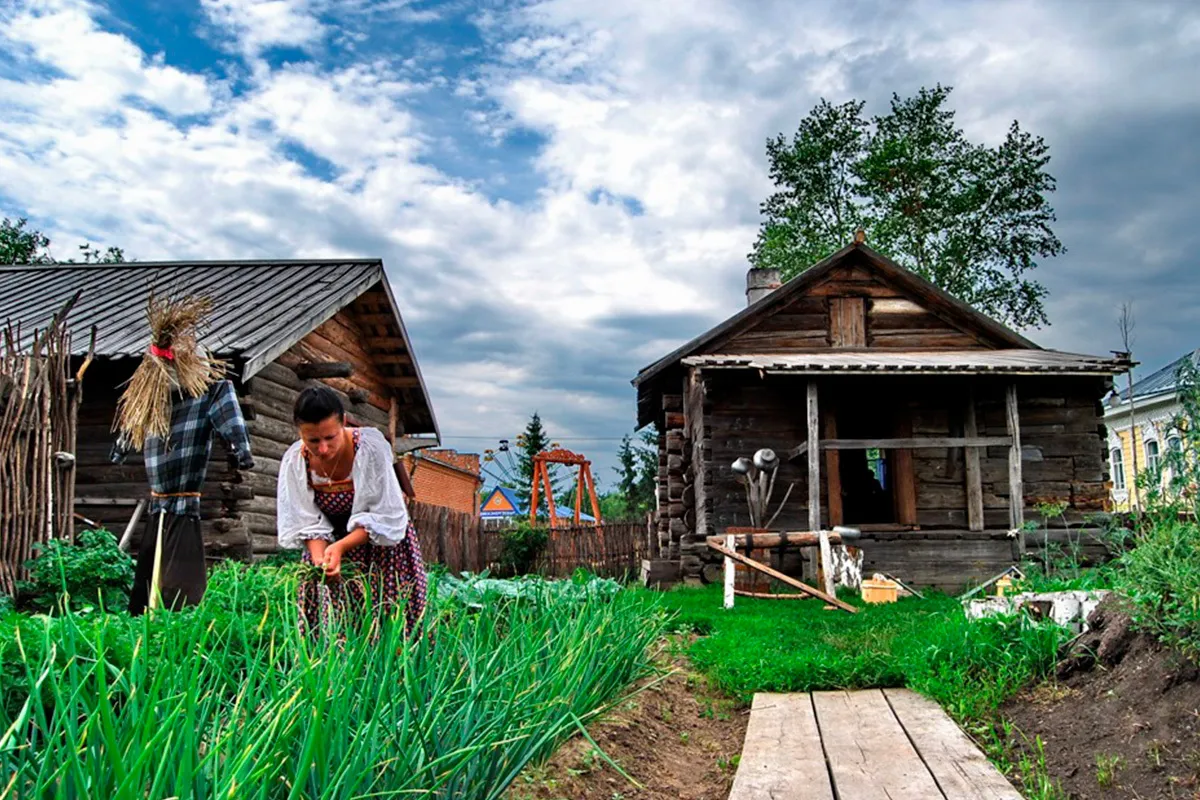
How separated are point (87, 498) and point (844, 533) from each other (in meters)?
8.35

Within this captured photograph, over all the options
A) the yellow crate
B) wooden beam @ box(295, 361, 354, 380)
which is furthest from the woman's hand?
wooden beam @ box(295, 361, 354, 380)

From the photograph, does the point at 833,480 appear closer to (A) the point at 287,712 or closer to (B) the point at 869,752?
(B) the point at 869,752

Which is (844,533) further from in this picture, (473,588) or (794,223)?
(794,223)

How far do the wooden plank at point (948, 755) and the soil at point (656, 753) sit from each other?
75 cm

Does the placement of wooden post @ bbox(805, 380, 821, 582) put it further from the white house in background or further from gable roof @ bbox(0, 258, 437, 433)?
the white house in background

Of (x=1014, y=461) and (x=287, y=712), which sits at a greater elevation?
(x=1014, y=461)

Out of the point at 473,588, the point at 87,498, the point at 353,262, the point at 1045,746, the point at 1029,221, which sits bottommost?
the point at 1045,746

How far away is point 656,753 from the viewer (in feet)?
13.3

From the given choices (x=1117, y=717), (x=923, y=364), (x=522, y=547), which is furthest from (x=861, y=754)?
(x=522, y=547)

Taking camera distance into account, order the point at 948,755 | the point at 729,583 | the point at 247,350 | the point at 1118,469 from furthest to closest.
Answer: the point at 1118,469
the point at 247,350
the point at 729,583
the point at 948,755

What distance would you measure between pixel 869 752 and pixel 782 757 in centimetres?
35

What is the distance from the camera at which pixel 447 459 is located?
38844mm

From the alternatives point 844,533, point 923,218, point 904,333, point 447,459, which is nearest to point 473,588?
point 844,533

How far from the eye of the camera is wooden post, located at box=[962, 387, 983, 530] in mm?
13445
